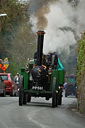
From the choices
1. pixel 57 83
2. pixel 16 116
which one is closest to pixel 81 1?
pixel 57 83

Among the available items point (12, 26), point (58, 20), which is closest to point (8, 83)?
point (58, 20)

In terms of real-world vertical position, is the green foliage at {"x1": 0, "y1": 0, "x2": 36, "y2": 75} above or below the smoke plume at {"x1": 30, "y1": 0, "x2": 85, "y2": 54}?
above

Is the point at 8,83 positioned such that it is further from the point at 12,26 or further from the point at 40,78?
the point at 12,26

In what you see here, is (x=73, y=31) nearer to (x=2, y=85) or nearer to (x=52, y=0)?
(x=52, y=0)

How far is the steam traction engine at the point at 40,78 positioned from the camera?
66.4 ft

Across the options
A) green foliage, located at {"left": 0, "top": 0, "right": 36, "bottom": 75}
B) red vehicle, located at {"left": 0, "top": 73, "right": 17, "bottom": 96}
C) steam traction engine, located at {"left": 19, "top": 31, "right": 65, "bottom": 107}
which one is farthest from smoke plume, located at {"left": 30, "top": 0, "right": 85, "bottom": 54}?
green foliage, located at {"left": 0, "top": 0, "right": 36, "bottom": 75}

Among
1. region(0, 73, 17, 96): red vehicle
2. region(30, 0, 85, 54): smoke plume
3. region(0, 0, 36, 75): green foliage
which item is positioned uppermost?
region(0, 0, 36, 75): green foliage

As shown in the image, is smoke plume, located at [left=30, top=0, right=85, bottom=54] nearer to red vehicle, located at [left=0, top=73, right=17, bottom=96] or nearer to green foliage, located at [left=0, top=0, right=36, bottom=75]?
red vehicle, located at [left=0, top=73, right=17, bottom=96]

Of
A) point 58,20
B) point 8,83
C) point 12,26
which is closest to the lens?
point 58,20

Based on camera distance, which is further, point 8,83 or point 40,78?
point 8,83

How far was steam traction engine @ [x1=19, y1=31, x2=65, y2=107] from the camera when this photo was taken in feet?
66.4

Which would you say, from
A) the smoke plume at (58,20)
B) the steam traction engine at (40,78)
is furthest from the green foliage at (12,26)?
the steam traction engine at (40,78)

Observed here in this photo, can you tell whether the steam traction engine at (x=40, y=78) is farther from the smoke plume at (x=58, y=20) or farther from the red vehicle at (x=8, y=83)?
the red vehicle at (x=8, y=83)

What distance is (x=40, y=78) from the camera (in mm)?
20484
